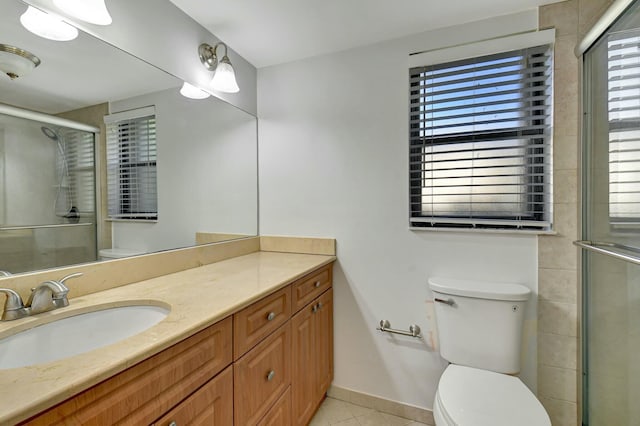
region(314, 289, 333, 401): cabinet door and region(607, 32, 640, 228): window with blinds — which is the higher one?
region(607, 32, 640, 228): window with blinds

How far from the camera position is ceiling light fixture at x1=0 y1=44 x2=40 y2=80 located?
2.97 ft

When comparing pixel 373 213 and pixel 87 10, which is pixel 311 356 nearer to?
pixel 373 213

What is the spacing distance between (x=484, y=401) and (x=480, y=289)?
0.49m

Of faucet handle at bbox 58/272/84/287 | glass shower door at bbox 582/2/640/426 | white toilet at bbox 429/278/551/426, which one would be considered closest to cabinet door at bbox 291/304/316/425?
white toilet at bbox 429/278/551/426

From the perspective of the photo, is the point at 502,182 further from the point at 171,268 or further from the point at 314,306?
the point at 171,268

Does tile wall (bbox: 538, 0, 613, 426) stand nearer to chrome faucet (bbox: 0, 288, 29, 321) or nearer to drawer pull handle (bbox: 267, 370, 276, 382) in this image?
drawer pull handle (bbox: 267, 370, 276, 382)

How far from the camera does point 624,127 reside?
1.18 meters

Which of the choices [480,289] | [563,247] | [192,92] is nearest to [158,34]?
[192,92]

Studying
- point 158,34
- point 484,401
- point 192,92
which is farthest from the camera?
point 192,92

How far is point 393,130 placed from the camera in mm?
1722

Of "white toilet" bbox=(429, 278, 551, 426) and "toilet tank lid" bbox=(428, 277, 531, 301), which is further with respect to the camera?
"toilet tank lid" bbox=(428, 277, 531, 301)

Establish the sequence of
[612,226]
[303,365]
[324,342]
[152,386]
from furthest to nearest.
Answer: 1. [324,342]
2. [303,365]
3. [612,226]
4. [152,386]

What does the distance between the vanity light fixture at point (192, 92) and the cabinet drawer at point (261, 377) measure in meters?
1.31

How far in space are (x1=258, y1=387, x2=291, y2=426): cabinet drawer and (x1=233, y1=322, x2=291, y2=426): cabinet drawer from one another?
1.1 inches
